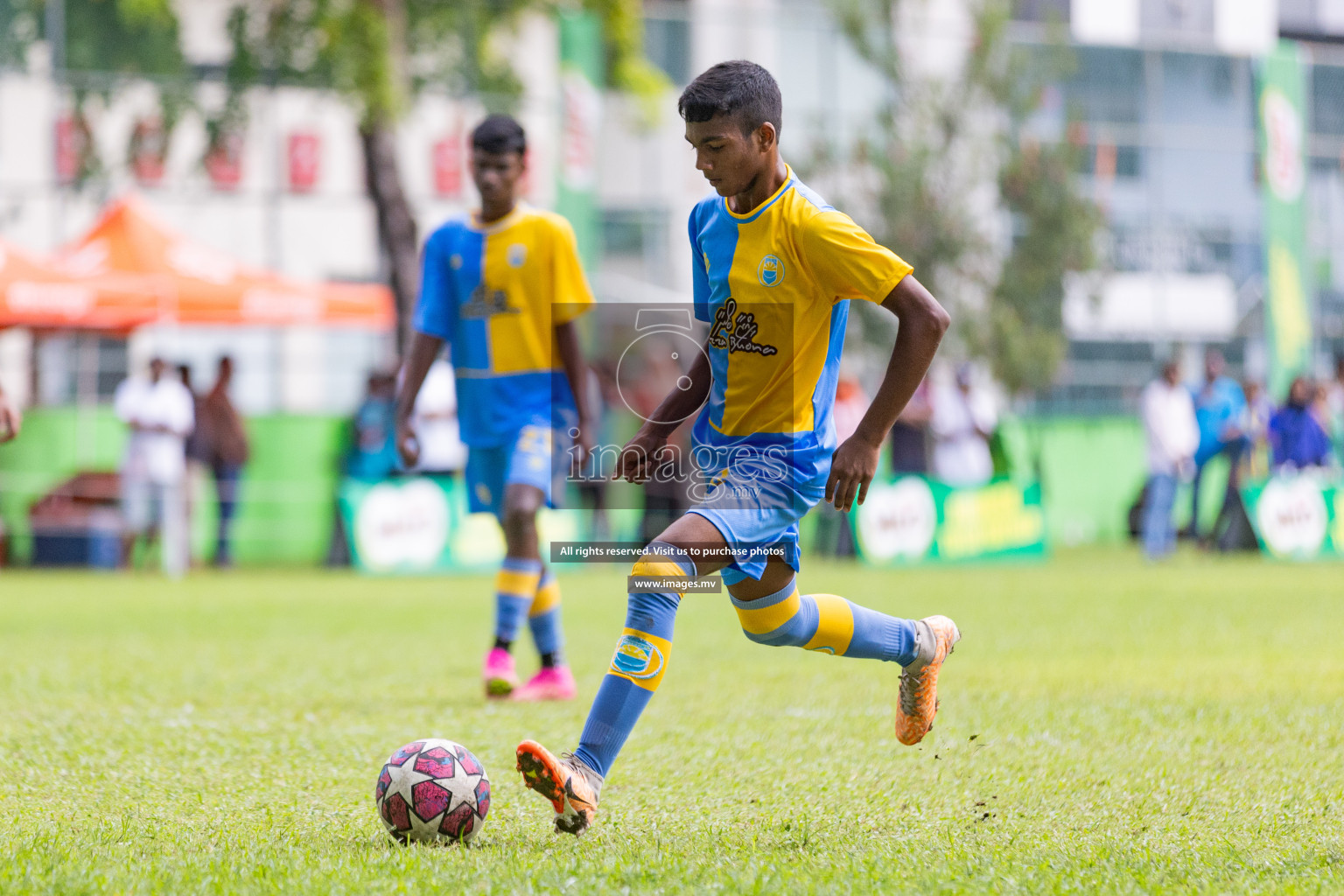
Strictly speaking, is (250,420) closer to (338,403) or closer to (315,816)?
(338,403)

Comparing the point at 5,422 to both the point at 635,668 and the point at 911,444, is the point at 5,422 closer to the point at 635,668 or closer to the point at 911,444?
the point at 635,668

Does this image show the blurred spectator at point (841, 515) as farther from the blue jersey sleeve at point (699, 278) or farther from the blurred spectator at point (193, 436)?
the blue jersey sleeve at point (699, 278)

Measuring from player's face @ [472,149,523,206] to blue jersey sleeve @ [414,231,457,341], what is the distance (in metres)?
0.29

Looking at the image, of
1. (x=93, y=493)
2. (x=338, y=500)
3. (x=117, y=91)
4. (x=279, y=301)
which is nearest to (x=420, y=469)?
(x=338, y=500)

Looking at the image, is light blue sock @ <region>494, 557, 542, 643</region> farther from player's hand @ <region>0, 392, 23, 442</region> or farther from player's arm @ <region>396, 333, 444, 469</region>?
player's hand @ <region>0, 392, 23, 442</region>

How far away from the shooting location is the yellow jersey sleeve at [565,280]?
6.74 meters

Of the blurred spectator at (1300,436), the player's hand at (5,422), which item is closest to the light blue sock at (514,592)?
the player's hand at (5,422)

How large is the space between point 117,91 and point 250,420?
7.00 m

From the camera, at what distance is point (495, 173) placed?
21.9 feet

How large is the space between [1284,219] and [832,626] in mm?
22243

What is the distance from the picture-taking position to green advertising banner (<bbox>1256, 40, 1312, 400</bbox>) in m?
23.6

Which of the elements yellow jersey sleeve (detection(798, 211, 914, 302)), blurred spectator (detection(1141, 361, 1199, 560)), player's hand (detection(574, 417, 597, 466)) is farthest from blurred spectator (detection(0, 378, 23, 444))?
blurred spectator (detection(1141, 361, 1199, 560))

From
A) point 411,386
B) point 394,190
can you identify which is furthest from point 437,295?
point 394,190

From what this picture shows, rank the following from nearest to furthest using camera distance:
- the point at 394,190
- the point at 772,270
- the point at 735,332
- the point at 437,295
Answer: the point at 772,270 → the point at 735,332 → the point at 437,295 → the point at 394,190
